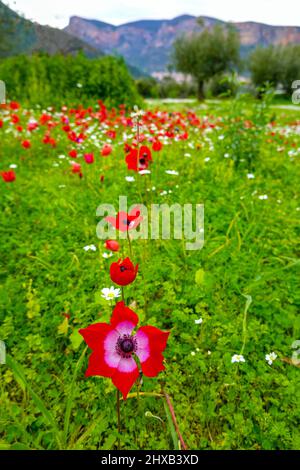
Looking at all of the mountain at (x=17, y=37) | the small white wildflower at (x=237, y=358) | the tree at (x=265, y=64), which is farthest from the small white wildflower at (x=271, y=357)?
the tree at (x=265, y=64)

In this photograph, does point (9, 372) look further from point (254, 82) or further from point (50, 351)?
point (254, 82)

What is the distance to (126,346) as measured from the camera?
3.96ft

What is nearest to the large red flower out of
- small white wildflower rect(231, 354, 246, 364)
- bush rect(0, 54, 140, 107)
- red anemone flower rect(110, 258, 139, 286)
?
red anemone flower rect(110, 258, 139, 286)

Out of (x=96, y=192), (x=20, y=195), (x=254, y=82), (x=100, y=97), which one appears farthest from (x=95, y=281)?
(x=254, y=82)

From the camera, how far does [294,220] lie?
10.5 ft

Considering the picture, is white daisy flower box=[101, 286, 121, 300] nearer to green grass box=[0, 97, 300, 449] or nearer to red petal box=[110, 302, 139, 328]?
green grass box=[0, 97, 300, 449]

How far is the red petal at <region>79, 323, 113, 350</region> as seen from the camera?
3.78ft

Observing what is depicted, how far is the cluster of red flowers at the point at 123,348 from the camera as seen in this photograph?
3.85ft

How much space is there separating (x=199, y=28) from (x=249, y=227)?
30158 mm

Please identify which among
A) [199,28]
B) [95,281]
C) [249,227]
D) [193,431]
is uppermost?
[199,28]

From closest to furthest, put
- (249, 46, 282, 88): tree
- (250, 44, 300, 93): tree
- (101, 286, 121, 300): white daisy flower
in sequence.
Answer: (101, 286, 121, 300): white daisy flower → (250, 44, 300, 93): tree → (249, 46, 282, 88): tree

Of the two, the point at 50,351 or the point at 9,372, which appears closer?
the point at 9,372

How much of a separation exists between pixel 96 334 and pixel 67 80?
9331mm

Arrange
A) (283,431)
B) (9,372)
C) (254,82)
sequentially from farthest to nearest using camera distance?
(254,82) → (9,372) → (283,431)
